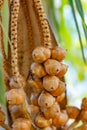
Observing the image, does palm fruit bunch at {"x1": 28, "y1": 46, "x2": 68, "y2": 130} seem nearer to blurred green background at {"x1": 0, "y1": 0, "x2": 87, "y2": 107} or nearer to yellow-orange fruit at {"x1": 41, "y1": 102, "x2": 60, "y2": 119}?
yellow-orange fruit at {"x1": 41, "y1": 102, "x2": 60, "y2": 119}

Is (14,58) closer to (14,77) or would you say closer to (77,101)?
(14,77)

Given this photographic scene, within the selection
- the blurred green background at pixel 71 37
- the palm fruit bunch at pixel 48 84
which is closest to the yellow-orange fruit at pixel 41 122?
the palm fruit bunch at pixel 48 84

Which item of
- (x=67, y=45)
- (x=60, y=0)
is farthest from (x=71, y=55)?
(x=60, y=0)

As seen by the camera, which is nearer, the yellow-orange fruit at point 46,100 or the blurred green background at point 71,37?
the yellow-orange fruit at point 46,100

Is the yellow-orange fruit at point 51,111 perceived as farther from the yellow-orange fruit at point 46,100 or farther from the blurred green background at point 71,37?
the blurred green background at point 71,37

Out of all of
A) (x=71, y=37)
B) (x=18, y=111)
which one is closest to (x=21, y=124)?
(x=18, y=111)

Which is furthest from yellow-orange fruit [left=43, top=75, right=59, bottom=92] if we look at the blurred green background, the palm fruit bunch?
the blurred green background
